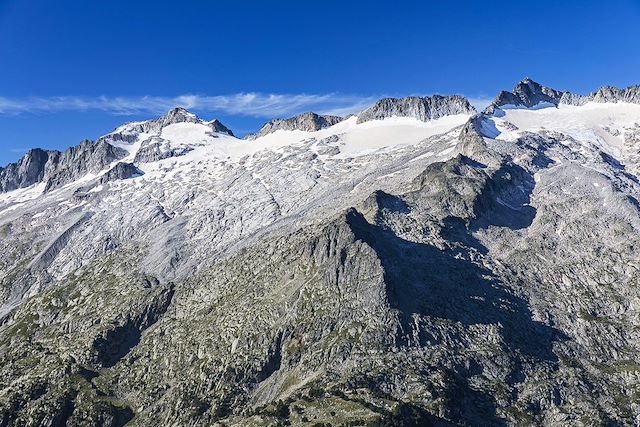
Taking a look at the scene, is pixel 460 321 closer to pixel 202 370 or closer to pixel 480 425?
pixel 480 425

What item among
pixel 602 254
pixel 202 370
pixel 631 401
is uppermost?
pixel 602 254

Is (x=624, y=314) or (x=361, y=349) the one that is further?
(x=624, y=314)

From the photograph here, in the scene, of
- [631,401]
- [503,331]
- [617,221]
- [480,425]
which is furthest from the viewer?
[617,221]

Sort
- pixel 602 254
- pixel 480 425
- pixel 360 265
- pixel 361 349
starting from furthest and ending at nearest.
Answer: pixel 602 254 < pixel 360 265 < pixel 361 349 < pixel 480 425

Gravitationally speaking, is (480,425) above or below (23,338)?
below

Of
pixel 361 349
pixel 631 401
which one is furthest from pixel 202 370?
pixel 631 401

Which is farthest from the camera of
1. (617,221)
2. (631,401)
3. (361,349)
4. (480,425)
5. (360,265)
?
(617,221)

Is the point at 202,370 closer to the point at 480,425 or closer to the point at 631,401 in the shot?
the point at 480,425

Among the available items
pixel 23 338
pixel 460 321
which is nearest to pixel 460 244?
pixel 460 321

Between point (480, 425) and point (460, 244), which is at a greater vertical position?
point (460, 244)
